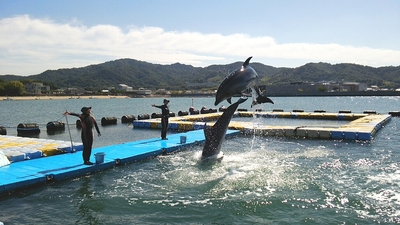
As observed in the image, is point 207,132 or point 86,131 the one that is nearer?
point 86,131

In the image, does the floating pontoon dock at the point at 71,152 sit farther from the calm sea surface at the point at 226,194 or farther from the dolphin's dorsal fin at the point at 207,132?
the dolphin's dorsal fin at the point at 207,132

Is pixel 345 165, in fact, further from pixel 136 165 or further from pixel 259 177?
pixel 136 165

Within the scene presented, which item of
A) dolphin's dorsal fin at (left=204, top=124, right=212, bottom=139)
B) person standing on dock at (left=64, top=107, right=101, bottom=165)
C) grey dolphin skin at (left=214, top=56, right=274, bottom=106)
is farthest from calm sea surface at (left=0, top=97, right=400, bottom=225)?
grey dolphin skin at (left=214, top=56, right=274, bottom=106)

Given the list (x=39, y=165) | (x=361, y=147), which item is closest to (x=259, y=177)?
(x=39, y=165)

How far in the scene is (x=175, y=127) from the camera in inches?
916

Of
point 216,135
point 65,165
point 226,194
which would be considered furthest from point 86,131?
point 226,194

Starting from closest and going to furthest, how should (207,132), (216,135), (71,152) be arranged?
(207,132) < (216,135) < (71,152)

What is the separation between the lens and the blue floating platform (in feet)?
29.7

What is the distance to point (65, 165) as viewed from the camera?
10.7 m

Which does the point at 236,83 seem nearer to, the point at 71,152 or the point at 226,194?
the point at 226,194

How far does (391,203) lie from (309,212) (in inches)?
82.7

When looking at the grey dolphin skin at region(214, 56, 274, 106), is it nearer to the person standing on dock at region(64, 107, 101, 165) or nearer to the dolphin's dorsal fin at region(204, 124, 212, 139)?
the dolphin's dorsal fin at region(204, 124, 212, 139)

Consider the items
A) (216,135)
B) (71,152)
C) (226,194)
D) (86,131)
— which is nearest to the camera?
(226,194)

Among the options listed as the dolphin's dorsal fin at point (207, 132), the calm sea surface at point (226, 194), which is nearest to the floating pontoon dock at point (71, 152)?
the calm sea surface at point (226, 194)
